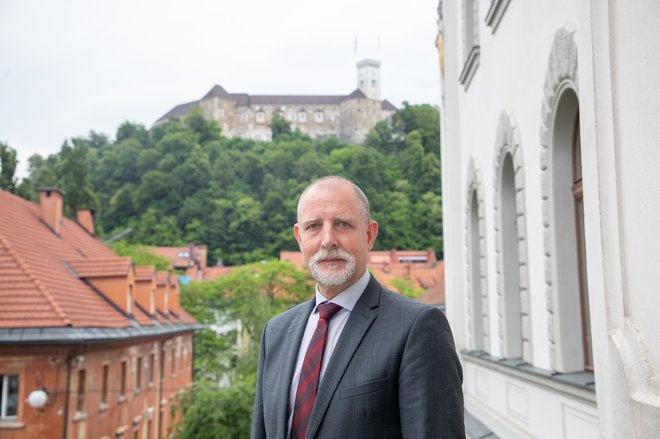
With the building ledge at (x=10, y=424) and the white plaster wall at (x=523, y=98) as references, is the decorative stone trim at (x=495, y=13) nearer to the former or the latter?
the white plaster wall at (x=523, y=98)

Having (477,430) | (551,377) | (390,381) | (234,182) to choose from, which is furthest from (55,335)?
(234,182)

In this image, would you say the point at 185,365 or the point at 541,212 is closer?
the point at 541,212

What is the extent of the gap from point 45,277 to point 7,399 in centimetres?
352

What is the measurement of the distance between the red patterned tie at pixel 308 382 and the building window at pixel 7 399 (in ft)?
52.6

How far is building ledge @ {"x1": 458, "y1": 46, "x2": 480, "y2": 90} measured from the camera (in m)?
10.6

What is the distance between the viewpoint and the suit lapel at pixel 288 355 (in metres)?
2.58

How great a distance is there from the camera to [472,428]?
10086 mm

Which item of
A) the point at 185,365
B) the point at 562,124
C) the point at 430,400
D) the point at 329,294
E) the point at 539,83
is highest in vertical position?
the point at 539,83

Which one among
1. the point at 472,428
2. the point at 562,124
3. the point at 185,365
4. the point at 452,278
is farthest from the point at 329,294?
the point at 185,365

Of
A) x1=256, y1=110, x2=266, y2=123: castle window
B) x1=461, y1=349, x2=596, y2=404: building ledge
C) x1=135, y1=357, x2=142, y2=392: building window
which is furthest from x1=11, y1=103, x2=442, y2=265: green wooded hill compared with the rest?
x1=461, y1=349, x2=596, y2=404: building ledge

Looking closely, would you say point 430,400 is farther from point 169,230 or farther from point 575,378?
point 169,230

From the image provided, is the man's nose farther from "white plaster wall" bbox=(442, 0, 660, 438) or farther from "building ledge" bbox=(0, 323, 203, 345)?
"building ledge" bbox=(0, 323, 203, 345)

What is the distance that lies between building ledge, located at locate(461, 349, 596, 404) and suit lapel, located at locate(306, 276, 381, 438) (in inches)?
129

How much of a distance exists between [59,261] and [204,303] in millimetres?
26069
